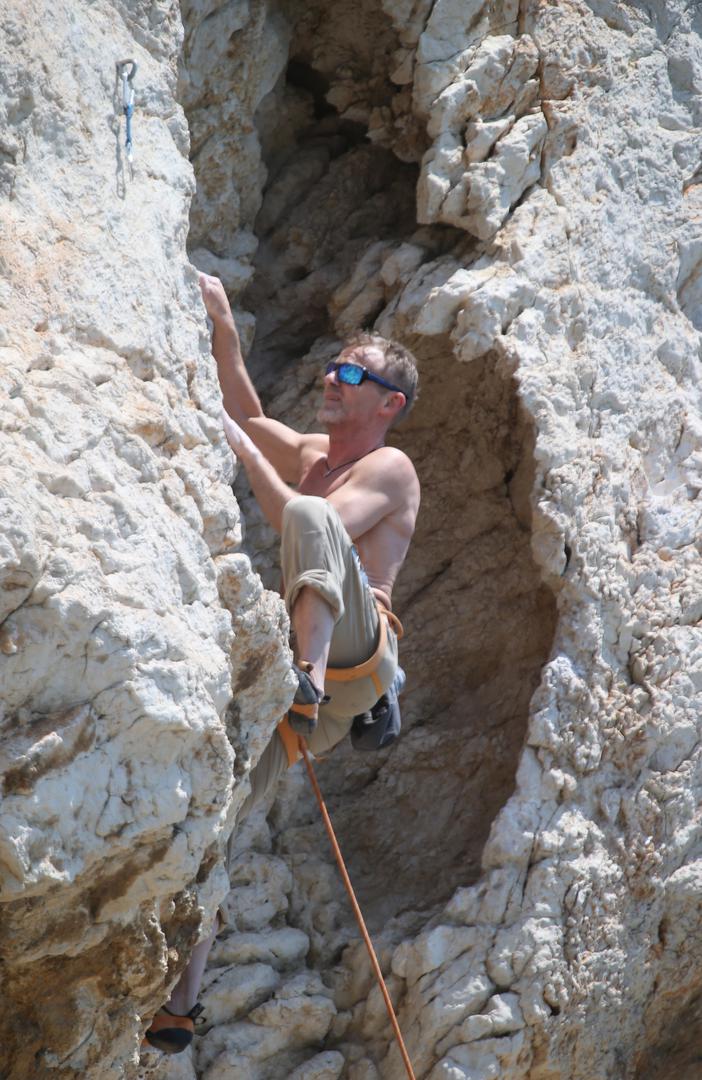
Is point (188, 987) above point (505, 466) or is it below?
below

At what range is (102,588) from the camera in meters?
2.91

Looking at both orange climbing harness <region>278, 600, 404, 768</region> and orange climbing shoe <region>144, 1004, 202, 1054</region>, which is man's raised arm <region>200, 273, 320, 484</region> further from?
orange climbing shoe <region>144, 1004, 202, 1054</region>

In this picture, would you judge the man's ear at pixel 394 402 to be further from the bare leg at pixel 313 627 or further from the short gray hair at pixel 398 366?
the bare leg at pixel 313 627

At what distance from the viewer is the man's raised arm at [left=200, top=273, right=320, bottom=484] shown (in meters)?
4.10

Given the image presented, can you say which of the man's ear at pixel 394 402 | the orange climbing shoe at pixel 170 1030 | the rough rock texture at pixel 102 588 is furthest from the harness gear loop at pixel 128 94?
the orange climbing shoe at pixel 170 1030

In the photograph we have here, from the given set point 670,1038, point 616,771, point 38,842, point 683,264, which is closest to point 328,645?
point 38,842

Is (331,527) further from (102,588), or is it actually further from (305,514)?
(102,588)

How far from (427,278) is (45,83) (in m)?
2.05

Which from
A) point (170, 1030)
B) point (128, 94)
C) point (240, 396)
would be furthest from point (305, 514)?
point (170, 1030)

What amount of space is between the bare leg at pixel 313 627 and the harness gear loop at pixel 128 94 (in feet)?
4.10

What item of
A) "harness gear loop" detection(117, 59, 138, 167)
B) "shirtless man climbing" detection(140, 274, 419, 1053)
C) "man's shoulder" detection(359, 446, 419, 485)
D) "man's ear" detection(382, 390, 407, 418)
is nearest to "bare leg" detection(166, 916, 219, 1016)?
"shirtless man climbing" detection(140, 274, 419, 1053)

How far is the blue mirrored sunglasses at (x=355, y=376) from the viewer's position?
179 inches

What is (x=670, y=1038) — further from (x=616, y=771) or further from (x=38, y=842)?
(x=38, y=842)

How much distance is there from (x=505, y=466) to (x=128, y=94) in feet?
7.06
